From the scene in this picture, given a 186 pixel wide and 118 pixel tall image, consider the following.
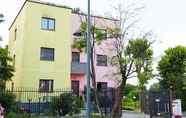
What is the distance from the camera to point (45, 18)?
32.5 m

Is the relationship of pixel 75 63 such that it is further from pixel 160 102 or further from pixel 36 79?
pixel 160 102

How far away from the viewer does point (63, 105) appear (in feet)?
79.7

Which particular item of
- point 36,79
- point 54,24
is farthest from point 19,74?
point 54,24


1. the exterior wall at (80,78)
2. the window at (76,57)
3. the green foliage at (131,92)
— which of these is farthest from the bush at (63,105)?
the green foliage at (131,92)

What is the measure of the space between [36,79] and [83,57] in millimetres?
7241

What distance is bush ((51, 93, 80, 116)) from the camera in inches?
957

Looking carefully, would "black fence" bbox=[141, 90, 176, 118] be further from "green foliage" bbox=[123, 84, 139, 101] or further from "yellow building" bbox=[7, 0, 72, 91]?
"green foliage" bbox=[123, 84, 139, 101]

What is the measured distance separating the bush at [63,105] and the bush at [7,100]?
2975 mm

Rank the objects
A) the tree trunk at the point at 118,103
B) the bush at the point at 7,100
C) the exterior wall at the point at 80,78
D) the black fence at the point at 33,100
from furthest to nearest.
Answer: the exterior wall at the point at 80,78, the black fence at the point at 33,100, the bush at the point at 7,100, the tree trunk at the point at 118,103

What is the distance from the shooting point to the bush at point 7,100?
74.4ft

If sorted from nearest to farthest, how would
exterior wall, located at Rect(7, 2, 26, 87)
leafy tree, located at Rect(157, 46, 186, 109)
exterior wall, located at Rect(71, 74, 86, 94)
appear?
→ 1. exterior wall, located at Rect(7, 2, 26, 87)
2. leafy tree, located at Rect(157, 46, 186, 109)
3. exterior wall, located at Rect(71, 74, 86, 94)

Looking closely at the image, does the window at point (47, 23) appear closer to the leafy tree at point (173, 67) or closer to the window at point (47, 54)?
the window at point (47, 54)

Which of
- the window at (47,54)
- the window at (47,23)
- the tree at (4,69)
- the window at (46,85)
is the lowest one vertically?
the window at (46,85)

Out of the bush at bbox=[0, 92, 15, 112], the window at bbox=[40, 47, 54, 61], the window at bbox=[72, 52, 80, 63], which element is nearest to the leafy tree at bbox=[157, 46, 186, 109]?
the window at bbox=[72, 52, 80, 63]
